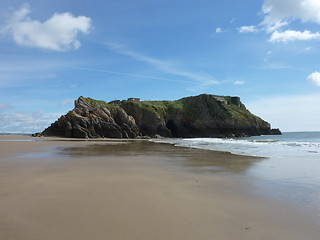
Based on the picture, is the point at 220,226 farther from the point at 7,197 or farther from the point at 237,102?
the point at 237,102

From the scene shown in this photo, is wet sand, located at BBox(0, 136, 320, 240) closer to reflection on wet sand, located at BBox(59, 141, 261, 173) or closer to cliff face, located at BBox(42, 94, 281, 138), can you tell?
reflection on wet sand, located at BBox(59, 141, 261, 173)

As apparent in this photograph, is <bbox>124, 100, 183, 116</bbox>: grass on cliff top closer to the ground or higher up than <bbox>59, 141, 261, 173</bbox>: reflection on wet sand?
higher up

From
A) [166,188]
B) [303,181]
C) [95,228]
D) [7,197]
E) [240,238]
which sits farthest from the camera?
[303,181]

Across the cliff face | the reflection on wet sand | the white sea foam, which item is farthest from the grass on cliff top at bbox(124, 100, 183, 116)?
the reflection on wet sand

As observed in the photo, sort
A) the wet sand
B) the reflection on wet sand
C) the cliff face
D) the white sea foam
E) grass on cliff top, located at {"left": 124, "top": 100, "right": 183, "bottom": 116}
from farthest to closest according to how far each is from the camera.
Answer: grass on cliff top, located at {"left": 124, "top": 100, "right": 183, "bottom": 116} < the cliff face < the white sea foam < the reflection on wet sand < the wet sand

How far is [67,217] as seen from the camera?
404 cm

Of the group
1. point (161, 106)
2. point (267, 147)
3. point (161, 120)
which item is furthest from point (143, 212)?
point (161, 106)

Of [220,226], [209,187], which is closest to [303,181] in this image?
[209,187]

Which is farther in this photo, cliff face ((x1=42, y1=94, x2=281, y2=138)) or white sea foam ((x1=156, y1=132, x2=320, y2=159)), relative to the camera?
cliff face ((x1=42, y1=94, x2=281, y2=138))

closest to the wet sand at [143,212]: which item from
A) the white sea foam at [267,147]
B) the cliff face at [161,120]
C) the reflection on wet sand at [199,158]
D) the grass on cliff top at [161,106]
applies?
the reflection on wet sand at [199,158]

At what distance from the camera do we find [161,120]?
73250 mm

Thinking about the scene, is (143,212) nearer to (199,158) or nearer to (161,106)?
(199,158)

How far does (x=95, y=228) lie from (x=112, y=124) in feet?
184

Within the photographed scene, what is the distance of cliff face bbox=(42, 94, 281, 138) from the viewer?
5503 centimetres
